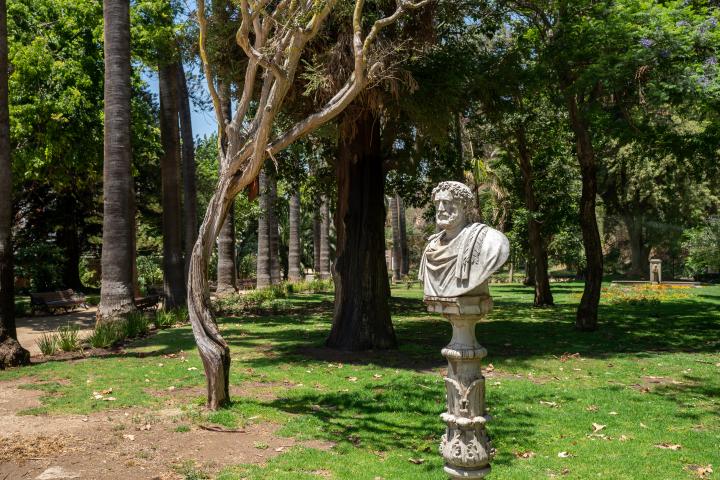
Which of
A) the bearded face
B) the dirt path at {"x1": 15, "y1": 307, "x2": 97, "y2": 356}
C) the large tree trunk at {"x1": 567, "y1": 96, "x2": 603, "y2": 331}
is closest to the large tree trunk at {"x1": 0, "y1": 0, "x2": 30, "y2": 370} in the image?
the dirt path at {"x1": 15, "y1": 307, "x2": 97, "y2": 356}

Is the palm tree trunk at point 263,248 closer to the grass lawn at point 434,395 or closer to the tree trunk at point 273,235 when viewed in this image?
the tree trunk at point 273,235

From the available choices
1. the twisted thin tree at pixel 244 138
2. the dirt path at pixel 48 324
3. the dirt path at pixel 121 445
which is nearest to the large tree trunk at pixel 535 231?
the twisted thin tree at pixel 244 138

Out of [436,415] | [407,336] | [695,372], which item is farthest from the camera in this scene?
[407,336]

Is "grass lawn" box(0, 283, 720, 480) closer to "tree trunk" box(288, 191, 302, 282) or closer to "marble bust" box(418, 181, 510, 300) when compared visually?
"marble bust" box(418, 181, 510, 300)

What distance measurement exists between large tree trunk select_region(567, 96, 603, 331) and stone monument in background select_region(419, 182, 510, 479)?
482 inches

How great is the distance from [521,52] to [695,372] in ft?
28.5

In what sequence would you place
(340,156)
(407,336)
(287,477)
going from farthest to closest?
1. (407,336)
2. (340,156)
3. (287,477)

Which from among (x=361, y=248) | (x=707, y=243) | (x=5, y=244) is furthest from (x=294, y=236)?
(x=707, y=243)

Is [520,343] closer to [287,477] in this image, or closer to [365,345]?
[365,345]

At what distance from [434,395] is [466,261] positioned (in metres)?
4.81

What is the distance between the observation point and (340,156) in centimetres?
1402

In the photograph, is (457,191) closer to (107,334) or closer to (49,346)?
(49,346)

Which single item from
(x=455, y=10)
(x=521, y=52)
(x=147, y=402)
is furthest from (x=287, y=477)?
(x=521, y=52)

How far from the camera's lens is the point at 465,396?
471 cm
